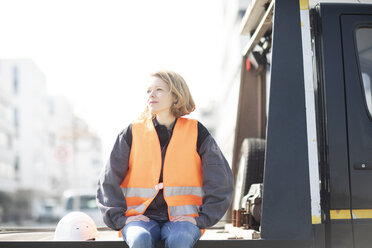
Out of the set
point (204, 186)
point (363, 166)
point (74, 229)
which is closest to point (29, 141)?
point (74, 229)

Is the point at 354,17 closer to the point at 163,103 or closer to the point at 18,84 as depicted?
the point at 163,103

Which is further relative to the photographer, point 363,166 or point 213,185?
point 213,185

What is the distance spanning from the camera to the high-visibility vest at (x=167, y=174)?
2638 mm

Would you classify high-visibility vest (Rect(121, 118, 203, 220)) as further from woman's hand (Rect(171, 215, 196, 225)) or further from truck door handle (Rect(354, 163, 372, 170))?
truck door handle (Rect(354, 163, 372, 170))

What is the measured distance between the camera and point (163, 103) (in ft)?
9.31

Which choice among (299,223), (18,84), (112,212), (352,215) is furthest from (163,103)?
(18,84)

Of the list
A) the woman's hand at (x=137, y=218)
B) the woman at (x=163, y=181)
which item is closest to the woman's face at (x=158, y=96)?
the woman at (x=163, y=181)

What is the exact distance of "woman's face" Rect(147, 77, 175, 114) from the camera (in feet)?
9.29

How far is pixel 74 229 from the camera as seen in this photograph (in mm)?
2707

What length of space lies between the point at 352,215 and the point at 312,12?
120 cm

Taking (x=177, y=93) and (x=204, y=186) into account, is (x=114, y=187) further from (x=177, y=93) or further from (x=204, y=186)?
(x=177, y=93)

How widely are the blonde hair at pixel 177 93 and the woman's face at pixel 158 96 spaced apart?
1.1 inches

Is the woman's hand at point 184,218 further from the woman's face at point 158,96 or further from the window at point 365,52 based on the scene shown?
the window at point 365,52

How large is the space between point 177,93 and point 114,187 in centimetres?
72
